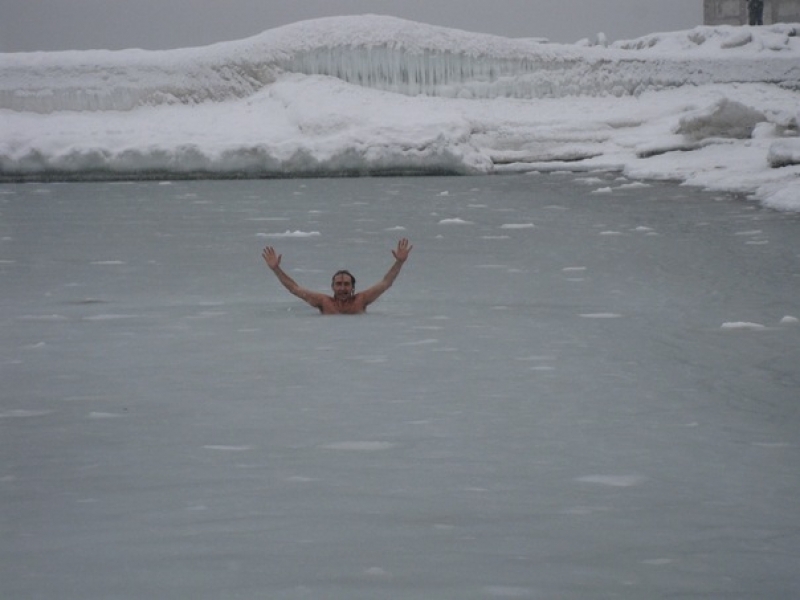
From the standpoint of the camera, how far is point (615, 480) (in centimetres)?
434

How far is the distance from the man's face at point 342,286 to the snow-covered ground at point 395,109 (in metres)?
9.52

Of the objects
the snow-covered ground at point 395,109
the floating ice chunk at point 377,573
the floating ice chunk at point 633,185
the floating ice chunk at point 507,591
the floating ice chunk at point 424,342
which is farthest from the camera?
the snow-covered ground at point 395,109

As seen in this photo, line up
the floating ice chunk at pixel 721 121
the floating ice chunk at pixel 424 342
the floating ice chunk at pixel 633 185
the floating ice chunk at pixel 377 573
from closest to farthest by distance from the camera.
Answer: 1. the floating ice chunk at pixel 377 573
2. the floating ice chunk at pixel 424 342
3. the floating ice chunk at pixel 633 185
4. the floating ice chunk at pixel 721 121

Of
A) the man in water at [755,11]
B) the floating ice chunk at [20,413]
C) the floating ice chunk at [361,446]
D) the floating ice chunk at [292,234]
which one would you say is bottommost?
the floating ice chunk at [361,446]

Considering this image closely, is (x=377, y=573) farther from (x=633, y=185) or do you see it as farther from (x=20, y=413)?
(x=633, y=185)

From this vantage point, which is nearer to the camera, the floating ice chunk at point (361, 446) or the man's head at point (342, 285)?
the floating ice chunk at point (361, 446)

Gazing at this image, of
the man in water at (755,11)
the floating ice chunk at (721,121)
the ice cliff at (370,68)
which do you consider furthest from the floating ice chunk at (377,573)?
the man in water at (755,11)

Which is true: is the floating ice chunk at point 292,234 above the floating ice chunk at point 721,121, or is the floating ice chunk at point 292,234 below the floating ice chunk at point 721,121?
below

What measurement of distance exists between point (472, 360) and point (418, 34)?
19558mm

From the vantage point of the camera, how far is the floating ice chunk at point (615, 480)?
4.30 meters

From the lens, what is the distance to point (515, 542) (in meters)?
3.71

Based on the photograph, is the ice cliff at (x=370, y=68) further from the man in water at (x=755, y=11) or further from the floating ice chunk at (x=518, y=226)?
the man in water at (x=755, y=11)

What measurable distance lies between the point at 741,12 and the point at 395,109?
89.8ft

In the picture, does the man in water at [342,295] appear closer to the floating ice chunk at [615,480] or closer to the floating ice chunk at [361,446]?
the floating ice chunk at [361,446]
